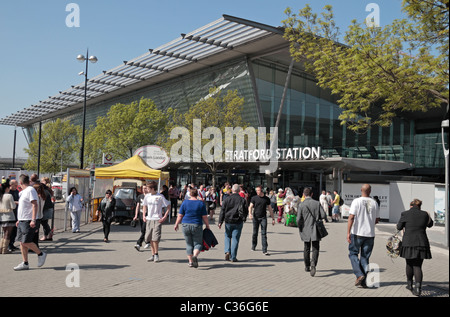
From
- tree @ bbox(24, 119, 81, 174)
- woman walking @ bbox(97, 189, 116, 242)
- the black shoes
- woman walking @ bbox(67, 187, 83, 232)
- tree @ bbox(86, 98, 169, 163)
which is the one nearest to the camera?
the black shoes

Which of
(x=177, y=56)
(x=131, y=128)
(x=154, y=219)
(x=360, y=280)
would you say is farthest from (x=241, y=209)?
(x=131, y=128)

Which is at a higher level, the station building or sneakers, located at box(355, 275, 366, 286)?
the station building

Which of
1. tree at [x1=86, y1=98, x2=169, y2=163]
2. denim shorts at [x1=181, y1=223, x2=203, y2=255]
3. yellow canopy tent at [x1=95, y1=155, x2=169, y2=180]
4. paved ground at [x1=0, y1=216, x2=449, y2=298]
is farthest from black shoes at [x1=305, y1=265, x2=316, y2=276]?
tree at [x1=86, y1=98, x2=169, y2=163]

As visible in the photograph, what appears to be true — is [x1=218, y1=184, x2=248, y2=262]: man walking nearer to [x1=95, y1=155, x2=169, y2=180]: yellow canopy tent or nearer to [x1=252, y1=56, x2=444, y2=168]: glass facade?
[x1=95, y1=155, x2=169, y2=180]: yellow canopy tent

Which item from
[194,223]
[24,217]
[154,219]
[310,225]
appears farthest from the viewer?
[154,219]

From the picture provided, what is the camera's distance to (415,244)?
719cm

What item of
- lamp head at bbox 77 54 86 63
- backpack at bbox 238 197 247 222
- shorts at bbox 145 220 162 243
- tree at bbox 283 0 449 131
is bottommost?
shorts at bbox 145 220 162 243

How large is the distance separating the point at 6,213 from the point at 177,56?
2710cm

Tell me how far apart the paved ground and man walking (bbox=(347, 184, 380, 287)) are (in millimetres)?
347

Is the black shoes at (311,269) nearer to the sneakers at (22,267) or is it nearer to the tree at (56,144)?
the sneakers at (22,267)

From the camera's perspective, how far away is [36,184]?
1123cm

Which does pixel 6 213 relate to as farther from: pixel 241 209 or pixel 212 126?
pixel 212 126

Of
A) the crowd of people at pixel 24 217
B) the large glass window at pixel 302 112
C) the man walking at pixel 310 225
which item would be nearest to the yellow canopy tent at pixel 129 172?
the crowd of people at pixel 24 217

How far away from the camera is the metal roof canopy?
1155 inches
